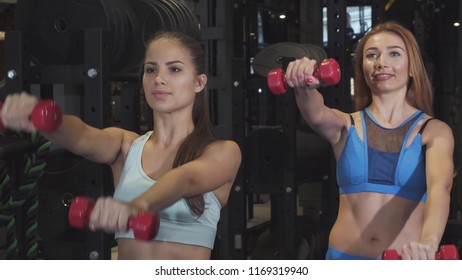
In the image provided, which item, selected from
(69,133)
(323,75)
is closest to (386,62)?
(323,75)

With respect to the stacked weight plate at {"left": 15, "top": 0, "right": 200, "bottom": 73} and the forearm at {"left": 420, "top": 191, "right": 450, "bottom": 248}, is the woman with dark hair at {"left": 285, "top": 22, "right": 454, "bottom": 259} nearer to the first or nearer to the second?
the forearm at {"left": 420, "top": 191, "right": 450, "bottom": 248}

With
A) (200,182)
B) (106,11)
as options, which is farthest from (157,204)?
(106,11)

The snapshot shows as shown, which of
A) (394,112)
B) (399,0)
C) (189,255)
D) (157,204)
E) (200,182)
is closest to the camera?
(157,204)

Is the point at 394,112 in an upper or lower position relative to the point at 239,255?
upper

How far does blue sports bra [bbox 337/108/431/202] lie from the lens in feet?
4.23

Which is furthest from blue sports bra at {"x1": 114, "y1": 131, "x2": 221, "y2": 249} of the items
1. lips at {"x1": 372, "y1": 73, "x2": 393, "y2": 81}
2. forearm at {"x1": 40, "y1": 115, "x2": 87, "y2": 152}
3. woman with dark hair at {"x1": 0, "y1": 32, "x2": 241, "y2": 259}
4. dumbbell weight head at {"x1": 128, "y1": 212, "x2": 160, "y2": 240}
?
lips at {"x1": 372, "y1": 73, "x2": 393, "y2": 81}

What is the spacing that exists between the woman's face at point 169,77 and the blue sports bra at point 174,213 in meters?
0.12

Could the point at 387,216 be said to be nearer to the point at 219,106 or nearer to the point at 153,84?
the point at 153,84

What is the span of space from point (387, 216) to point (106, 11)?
2.78 feet

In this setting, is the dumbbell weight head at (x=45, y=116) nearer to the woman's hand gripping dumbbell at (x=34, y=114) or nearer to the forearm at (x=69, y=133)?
the woman's hand gripping dumbbell at (x=34, y=114)

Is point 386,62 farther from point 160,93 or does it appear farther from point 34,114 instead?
point 34,114

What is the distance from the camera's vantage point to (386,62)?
4.21 ft

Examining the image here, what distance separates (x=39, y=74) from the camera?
167 centimetres

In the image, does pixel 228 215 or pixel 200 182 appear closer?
pixel 200 182
